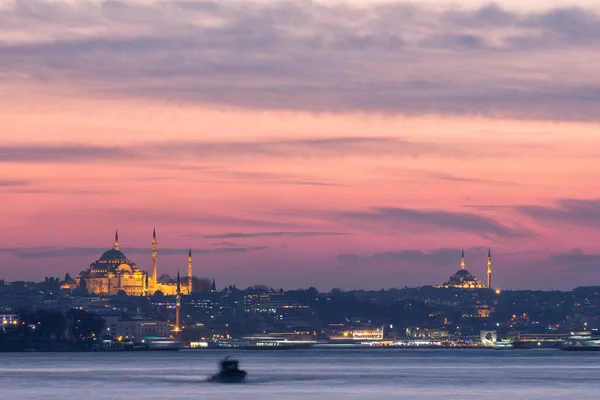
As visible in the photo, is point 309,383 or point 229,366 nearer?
point 309,383

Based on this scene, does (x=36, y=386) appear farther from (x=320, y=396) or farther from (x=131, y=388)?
(x=320, y=396)

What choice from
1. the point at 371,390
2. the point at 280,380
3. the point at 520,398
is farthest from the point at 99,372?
the point at 520,398

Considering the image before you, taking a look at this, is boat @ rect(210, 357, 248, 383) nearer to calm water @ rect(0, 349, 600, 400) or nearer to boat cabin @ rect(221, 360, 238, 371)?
boat cabin @ rect(221, 360, 238, 371)

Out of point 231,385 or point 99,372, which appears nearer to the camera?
point 231,385

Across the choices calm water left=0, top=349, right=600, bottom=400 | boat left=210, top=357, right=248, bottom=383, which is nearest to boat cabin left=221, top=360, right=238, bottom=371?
boat left=210, top=357, right=248, bottom=383

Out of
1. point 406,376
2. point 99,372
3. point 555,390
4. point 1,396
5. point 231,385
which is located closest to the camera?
point 1,396

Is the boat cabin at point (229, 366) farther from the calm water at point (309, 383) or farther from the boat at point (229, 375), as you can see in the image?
the calm water at point (309, 383)

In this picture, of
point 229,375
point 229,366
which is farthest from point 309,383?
point 229,366

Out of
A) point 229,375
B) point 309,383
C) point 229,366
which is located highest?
point 229,366

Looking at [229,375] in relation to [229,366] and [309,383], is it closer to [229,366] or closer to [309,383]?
[229,366]

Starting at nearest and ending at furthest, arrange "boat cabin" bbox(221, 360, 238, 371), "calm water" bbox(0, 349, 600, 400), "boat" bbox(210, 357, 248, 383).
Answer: "calm water" bbox(0, 349, 600, 400) < "boat" bbox(210, 357, 248, 383) < "boat cabin" bbox(221, 360, 238, 371)

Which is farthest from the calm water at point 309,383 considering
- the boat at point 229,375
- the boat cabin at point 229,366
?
the boat cabin at point 229,366
